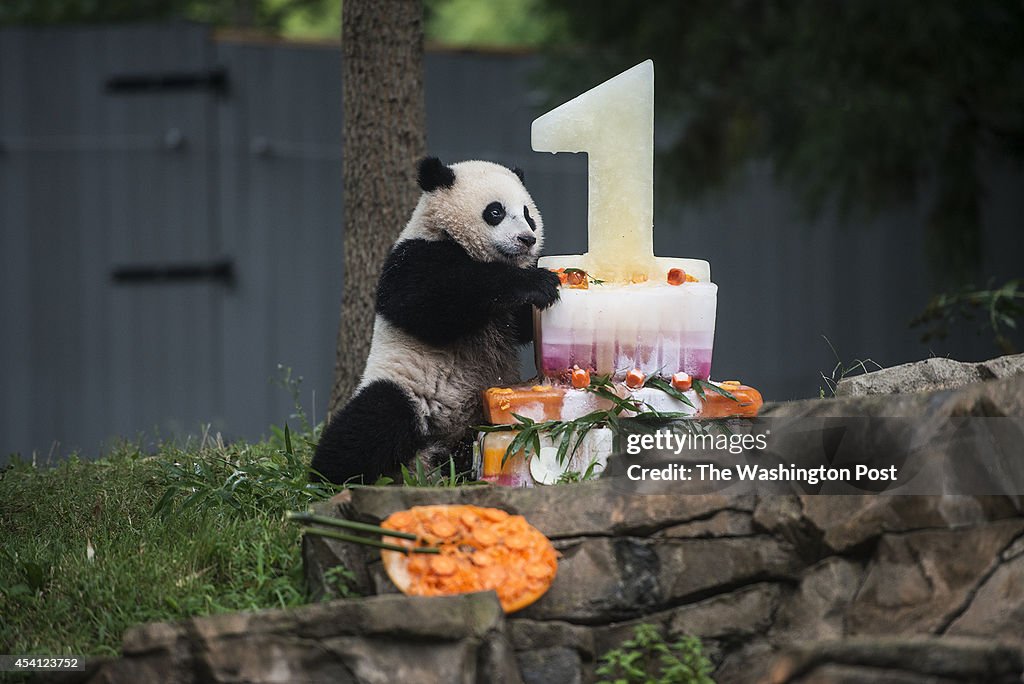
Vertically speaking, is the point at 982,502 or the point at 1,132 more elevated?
the point at 1,132

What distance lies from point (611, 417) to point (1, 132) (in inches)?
252

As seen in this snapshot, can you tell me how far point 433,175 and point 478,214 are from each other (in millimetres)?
210

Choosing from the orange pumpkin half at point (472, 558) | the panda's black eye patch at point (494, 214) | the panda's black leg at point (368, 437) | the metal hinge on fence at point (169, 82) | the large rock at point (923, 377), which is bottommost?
the orange pumpkin half at point (472, 558)

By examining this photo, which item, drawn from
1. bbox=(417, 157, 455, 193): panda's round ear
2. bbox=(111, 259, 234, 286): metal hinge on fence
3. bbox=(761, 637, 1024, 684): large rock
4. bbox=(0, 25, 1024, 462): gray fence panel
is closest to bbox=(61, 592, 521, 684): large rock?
bbox=(761, 637, 1024, 684): large rock

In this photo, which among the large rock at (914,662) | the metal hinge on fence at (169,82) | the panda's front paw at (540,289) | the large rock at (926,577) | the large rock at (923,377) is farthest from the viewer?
the metal hinge on fence at (169,82)

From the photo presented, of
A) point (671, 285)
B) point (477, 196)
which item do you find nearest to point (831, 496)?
point (671, 285)

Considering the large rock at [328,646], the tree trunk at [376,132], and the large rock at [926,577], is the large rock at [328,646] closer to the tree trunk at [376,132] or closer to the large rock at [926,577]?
the large rock at [926,577]

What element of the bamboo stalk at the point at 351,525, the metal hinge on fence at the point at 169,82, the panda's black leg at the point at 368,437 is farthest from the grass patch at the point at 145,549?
the metal hinge on fence at the point at 169,82

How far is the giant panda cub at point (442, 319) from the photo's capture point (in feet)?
12.3

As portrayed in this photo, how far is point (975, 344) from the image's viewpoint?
801 centimetres

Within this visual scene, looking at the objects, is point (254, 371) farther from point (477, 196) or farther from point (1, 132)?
point (477, 196)

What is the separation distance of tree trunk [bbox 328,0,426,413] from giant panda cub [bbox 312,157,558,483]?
107cm

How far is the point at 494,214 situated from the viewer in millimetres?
3920

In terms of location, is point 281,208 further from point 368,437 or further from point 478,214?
point 368,437
